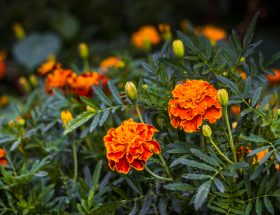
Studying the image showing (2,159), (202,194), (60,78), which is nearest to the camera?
(202,194)

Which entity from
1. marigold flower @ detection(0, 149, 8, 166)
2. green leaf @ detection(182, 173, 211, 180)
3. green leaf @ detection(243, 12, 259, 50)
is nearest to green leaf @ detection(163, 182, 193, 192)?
green leaf @ detection(182, 173, 211, 180)

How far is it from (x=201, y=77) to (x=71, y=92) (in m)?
0.38

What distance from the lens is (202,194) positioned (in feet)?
2.87

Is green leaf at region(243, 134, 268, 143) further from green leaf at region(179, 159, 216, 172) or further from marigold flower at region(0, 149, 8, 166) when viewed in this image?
marigold flower at region(0, 149, 8, 166)

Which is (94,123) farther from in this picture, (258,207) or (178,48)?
(258,207)

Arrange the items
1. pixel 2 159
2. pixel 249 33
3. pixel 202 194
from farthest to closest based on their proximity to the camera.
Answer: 1. pixel 2 159
2. pixel 249 33
3. pixel 202 194

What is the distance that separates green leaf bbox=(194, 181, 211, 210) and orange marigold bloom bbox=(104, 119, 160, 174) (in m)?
0.10

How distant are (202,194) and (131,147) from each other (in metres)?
0.14

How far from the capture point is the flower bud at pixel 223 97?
89 cm

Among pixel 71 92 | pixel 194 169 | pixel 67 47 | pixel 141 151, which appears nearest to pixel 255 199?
pixel 194 169

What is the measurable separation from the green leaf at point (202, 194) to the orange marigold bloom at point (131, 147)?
3.7 inches

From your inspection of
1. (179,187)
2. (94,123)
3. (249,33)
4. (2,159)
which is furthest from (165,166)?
(2,159)

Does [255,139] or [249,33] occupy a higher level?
[249,33]

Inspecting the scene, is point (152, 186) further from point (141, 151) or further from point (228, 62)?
point (228, 62)
